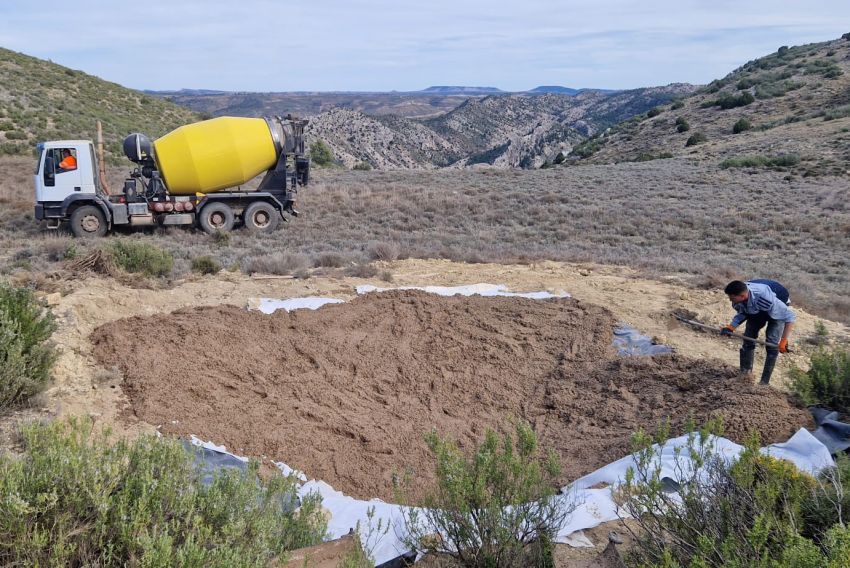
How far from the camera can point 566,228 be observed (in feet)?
61.1

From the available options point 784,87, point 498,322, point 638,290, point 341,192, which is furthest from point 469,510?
point 784,87

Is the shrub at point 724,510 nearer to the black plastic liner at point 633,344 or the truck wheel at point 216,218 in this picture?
the black plastic liner at point 633,344

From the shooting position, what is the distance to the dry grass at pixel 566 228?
13.3 meters

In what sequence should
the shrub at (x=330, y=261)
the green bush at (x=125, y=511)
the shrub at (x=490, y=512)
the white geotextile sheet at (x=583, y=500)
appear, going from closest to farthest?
the green bush at (x=125, y=511) < the shrub at (x=490, y=512) < the white geotextile sheet at (x=583, y=500) < the shrub at (x=330, y=261)

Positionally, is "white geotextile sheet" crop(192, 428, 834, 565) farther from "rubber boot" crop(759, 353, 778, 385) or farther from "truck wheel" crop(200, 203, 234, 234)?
"truck wheel" crop(200, 203, 234, 234)

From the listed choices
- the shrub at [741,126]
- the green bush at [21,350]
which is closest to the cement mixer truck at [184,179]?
the green bush at [21,350]

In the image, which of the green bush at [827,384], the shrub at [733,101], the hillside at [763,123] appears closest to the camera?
the green bush at [827,384]

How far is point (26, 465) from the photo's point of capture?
11.4 ft

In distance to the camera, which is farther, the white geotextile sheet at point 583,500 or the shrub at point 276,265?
the shrub at point 276,265

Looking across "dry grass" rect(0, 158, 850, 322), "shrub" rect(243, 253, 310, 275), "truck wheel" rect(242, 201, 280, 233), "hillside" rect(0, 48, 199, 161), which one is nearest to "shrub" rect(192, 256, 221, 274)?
"dry grass" rect(0, 158, 850, 322)

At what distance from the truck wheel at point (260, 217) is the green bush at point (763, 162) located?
22695 mm

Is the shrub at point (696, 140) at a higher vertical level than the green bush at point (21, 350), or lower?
higher

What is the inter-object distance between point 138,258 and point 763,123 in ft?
143

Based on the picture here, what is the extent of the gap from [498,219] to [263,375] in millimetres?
13731
